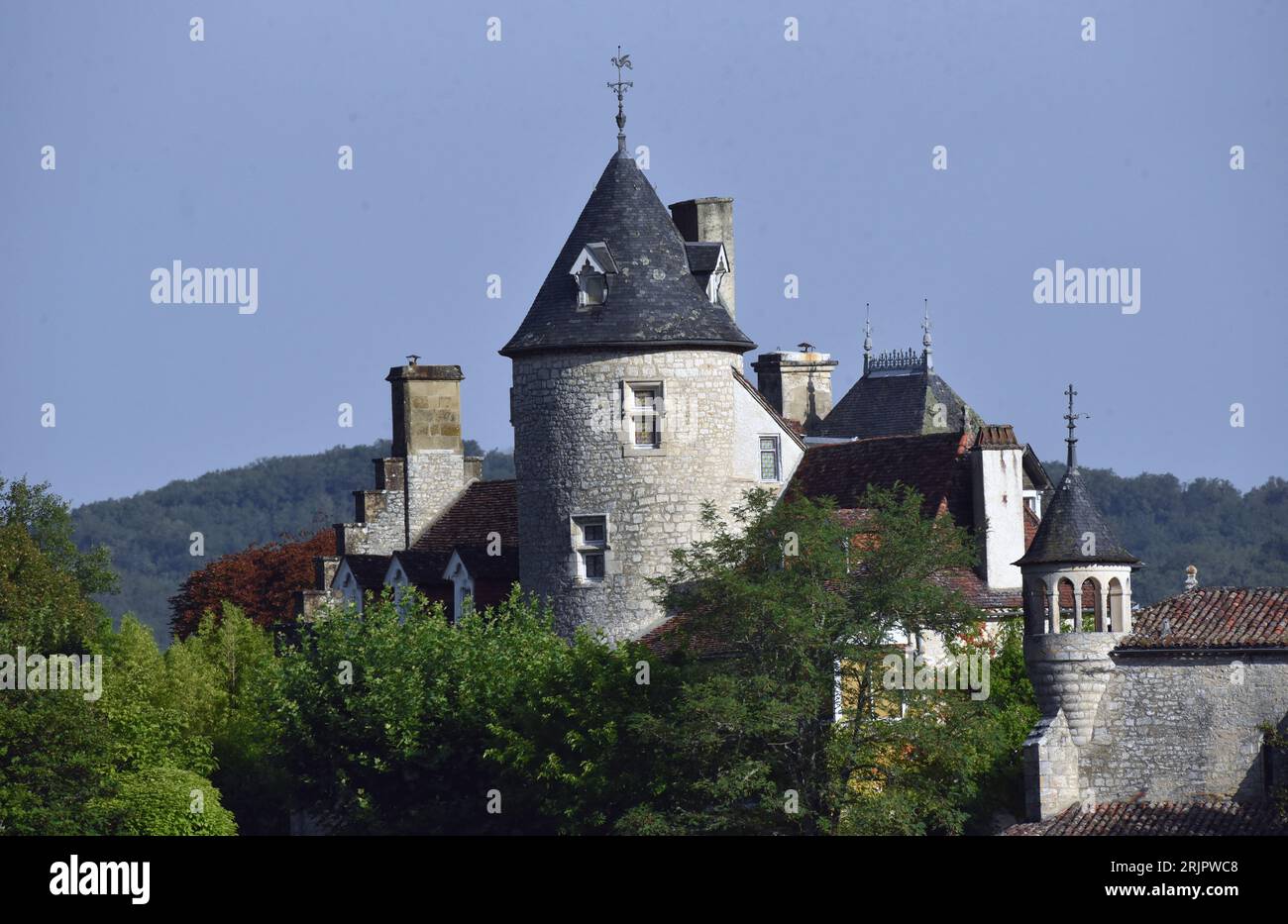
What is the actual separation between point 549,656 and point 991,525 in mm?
9269

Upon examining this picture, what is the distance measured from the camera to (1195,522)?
544ft

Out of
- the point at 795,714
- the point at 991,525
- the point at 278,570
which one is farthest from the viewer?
the point at 278,570

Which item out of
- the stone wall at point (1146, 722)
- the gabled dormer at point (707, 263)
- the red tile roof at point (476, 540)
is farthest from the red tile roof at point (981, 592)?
the red tile roof at point (476, 540)

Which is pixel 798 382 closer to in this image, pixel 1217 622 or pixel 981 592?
pixel 981 592

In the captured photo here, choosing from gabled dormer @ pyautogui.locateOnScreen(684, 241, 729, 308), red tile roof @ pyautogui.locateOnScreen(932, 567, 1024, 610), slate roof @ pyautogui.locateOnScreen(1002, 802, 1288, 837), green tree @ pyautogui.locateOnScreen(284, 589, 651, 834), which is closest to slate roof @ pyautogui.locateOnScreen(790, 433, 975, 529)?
red tile roof @ pyautogui.locateOnScreen(932, 567, 1024, 610)

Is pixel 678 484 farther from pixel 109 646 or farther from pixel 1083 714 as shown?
pixel 109 646

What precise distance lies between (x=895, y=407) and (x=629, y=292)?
29.4m

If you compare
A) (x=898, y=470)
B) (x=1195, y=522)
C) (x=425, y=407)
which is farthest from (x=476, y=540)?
(x=1195, y=522)

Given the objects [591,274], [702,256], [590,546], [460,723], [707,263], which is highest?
[702,256]

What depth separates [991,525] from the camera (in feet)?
165

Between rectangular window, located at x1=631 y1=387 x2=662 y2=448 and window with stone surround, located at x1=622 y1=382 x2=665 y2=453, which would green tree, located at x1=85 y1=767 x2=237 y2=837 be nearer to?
window with stone surround, located at x1=622 y1=382 x2=665 y2=453
